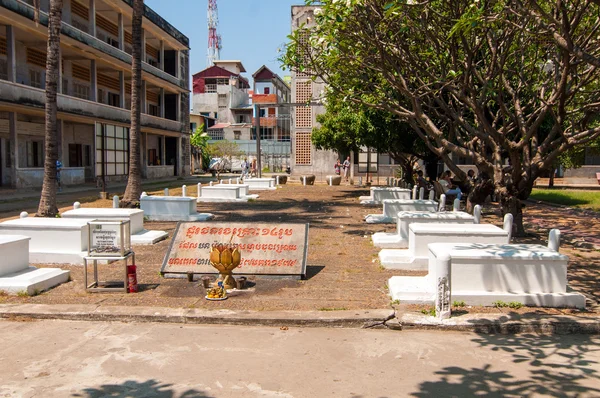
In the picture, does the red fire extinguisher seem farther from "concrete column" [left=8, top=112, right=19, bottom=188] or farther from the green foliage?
"concrete column" [left=8, top=112, right=19, bottom=188]

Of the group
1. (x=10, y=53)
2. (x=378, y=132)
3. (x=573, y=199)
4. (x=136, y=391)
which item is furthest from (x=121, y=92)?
(x=136, y=391)

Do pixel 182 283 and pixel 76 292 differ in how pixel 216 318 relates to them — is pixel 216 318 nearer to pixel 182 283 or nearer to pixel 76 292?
pixel 182 283

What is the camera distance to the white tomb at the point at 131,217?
1143 cm

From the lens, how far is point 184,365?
5.36 meters

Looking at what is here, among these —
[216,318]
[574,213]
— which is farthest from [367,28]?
[574,213]

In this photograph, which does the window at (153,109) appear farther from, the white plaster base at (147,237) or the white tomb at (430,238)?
the white tomb at (430,238)

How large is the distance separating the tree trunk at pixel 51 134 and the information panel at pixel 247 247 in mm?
5959

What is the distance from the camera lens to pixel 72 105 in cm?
2934

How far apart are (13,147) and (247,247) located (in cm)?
2192

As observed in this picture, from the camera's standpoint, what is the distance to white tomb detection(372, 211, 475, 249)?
418 inches

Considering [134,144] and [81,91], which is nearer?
[134,144]

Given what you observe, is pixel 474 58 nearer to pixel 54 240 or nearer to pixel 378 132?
pixel 54 240

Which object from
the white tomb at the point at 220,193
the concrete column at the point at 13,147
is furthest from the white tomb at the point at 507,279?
the concrete column at the point at 13,147

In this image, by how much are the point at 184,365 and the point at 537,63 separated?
12.9 meters
